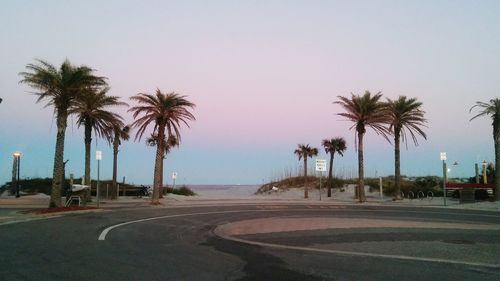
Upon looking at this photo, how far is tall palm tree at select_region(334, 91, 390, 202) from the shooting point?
41625mm

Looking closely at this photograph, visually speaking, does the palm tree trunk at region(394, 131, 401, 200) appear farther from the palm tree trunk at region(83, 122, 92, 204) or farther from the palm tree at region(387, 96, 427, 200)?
the palm tree trunk at region(83, 122, 92, 204)

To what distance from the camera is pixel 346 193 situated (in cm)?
6022

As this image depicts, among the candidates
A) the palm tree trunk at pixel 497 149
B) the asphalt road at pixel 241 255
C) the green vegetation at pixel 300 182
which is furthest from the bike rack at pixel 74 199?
the green vegetation at pixel 300 182

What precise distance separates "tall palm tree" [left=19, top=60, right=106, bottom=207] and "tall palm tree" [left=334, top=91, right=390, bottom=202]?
74.1ft

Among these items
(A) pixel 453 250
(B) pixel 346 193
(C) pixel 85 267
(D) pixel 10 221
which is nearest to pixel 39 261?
(C) pixel 85 267

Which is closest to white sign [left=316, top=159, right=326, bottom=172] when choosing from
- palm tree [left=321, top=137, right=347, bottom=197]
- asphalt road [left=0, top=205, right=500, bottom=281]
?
palm tree [left=321, top=137, right=347, bottom=197]

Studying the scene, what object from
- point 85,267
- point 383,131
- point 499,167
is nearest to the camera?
point 85,267

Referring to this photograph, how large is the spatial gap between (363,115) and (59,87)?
2548 cm

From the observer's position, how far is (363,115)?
41875mm

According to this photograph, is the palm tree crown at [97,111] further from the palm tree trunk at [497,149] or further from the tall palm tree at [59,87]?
the palm tree trunk at [497,149]

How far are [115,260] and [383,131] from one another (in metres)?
35.5

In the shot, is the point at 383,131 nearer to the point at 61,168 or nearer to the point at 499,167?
the point at 499,167

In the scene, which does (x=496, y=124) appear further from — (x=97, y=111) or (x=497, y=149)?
(x=97, y=111)

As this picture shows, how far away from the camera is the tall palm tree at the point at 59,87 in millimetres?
26453
